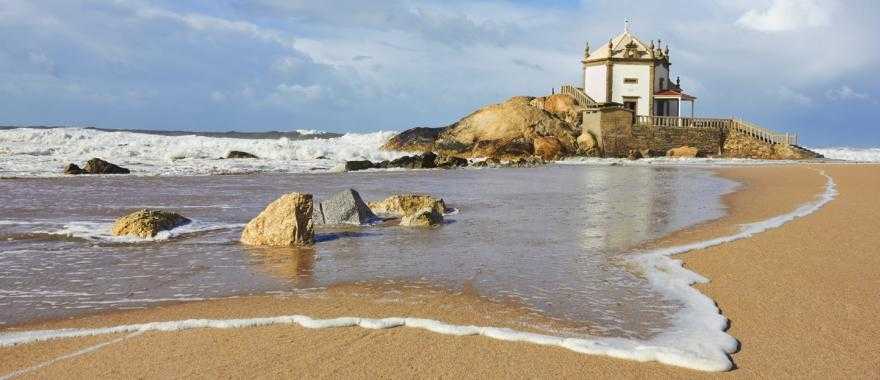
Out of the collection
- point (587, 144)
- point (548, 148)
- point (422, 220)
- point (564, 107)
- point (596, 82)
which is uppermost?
point (596, 82)

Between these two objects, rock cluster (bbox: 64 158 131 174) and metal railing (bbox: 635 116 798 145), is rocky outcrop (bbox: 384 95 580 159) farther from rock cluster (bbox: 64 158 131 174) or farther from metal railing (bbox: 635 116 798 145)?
rock cluster (bbox: 64 158 131 174)

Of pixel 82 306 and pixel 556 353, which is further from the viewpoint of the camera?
pixel 82 306

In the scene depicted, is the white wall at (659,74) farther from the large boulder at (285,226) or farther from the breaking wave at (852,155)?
the large boulder at (285,226)

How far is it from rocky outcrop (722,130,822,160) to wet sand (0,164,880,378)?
4256 cm

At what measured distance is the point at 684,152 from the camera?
45.1 meters

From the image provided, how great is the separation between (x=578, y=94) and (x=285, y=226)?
45.7m

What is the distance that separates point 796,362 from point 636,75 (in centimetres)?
4934

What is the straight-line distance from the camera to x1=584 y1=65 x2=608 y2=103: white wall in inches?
2016

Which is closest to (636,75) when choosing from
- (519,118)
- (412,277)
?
(519,118)

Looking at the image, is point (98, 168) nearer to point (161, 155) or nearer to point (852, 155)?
point (161, 155)

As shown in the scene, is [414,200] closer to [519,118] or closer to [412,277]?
[412,277]

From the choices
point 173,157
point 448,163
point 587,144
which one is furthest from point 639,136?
point 173,157

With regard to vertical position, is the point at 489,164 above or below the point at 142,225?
above

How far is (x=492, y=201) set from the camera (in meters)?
14.3
